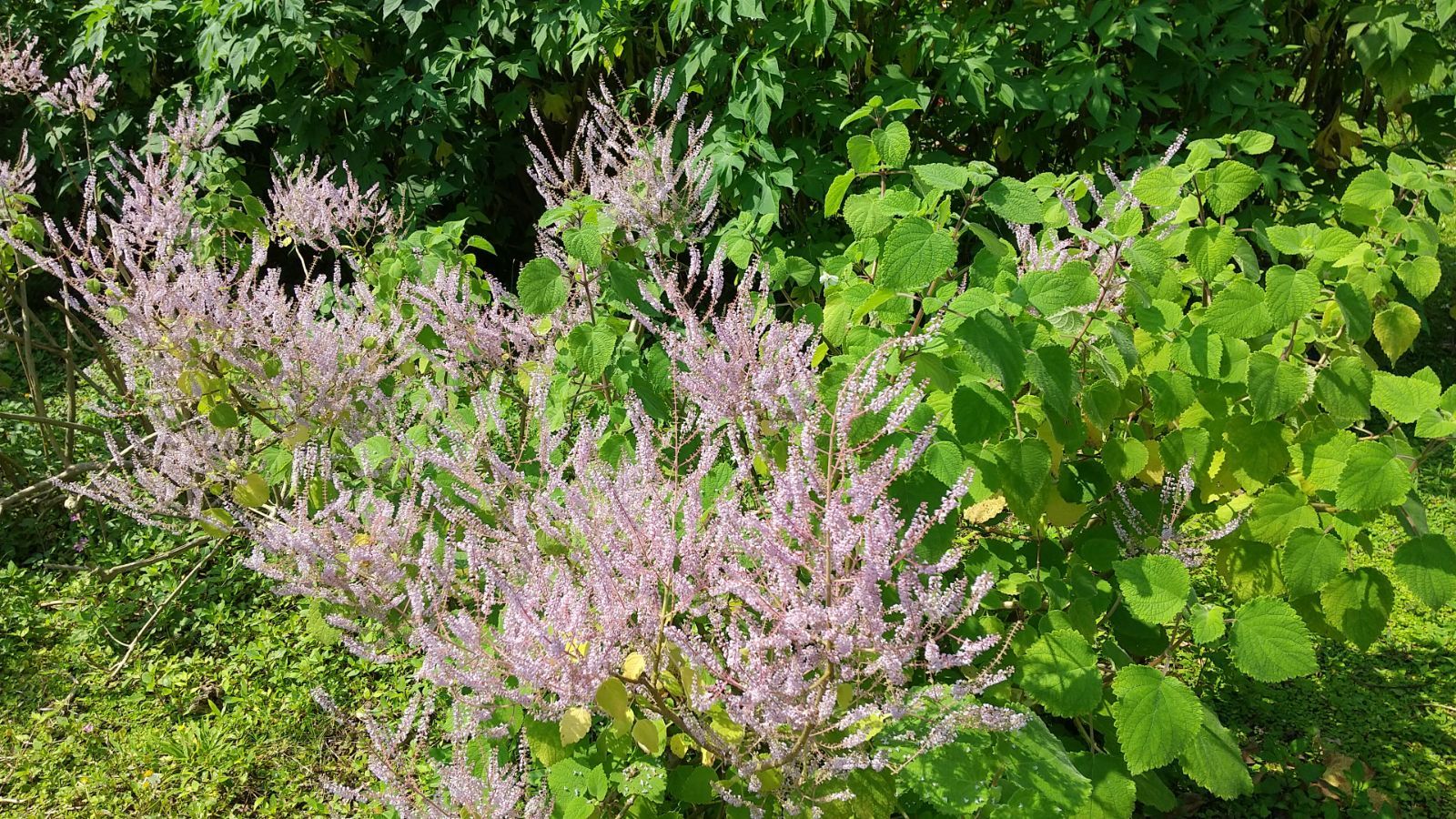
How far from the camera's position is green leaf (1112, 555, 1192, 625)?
1691 millimetres

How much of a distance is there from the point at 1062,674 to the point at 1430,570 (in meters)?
0.70

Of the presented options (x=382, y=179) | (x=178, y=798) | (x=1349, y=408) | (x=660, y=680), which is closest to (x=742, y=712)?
(x=660, y=680)

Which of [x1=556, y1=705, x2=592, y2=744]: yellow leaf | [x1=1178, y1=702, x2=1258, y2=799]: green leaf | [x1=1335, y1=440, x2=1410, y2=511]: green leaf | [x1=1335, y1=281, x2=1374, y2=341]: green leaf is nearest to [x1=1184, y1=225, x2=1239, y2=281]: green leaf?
[x1=1335, y1=281, x2=1374, y2=341]: green leaf

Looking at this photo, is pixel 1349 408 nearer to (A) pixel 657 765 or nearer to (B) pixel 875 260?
(B) pixel 875 260

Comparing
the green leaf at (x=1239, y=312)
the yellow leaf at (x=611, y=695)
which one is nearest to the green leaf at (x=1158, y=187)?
the green leaf at (x=1239, y=312)

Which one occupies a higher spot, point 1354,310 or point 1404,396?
point 1354,310

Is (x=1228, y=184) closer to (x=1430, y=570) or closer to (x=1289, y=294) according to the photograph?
(x=1289, y=294)

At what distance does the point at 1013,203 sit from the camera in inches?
75.4

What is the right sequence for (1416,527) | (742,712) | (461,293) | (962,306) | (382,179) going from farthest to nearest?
(382,179) < (461,293) < (1416,527) < (962,306) < (742,712)

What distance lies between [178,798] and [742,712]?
2540 millimetres

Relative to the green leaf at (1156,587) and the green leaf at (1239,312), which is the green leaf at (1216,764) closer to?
the green leaf at (1156,587)

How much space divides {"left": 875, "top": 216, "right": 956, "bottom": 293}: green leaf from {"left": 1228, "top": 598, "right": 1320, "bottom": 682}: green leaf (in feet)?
2.71

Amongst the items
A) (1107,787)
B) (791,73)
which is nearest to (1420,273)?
(1107,787)

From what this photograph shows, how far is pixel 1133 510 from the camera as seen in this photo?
1.98 m
